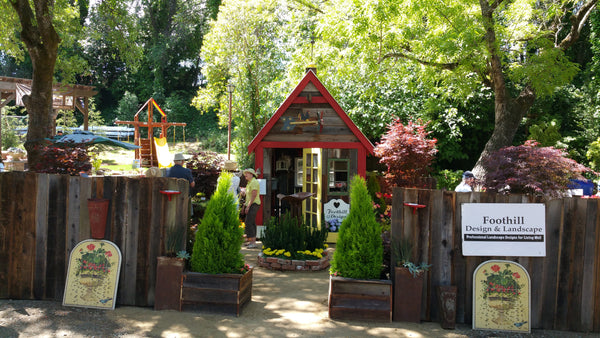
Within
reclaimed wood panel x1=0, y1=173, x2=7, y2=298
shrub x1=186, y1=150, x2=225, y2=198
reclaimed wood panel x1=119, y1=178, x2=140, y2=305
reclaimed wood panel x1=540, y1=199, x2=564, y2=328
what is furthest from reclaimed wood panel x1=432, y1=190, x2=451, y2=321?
shrub x1=186, y1=150, x2=225, y2=198

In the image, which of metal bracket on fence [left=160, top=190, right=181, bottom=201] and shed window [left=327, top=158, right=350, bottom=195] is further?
shed window [left=327, top=158, right=350, bottom=195]

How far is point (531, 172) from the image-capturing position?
229 inches

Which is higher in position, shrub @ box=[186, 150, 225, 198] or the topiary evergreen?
shrub @ box=[186, 150, 225, 198]

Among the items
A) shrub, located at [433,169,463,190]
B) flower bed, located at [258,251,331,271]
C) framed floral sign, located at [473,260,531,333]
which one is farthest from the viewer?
shrub, located at [433,169,463,190]

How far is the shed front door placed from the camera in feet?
32.6

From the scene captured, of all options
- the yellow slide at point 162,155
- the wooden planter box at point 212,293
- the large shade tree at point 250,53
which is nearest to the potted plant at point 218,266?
the wooden planter box at point 212,293

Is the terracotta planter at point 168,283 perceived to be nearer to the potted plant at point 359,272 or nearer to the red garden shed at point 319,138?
the potted plant at point 359,272

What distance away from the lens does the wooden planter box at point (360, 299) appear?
4973 mm

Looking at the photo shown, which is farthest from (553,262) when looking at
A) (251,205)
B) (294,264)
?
(251,205)

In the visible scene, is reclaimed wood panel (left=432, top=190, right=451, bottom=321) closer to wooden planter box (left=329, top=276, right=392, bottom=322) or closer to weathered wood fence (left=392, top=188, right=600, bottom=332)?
weathered wood fence (left=392, top=188, right=600, bottom=332)

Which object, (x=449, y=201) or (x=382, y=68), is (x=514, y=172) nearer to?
(x=449, y=201)

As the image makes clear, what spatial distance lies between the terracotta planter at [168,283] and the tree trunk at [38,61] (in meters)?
5.48

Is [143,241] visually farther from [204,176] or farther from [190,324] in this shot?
[204,176]

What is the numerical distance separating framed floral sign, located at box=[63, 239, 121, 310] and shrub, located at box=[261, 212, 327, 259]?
286cm
